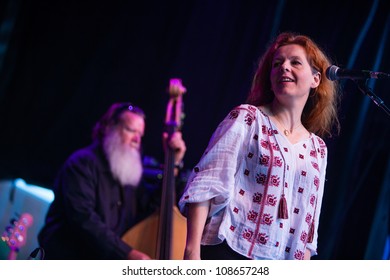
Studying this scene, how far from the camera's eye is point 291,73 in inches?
57.1

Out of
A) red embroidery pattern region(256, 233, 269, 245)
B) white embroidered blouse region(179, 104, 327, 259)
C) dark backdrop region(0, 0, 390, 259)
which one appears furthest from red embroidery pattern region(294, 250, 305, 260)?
dark backdrop region(0, 0, 390, 259)

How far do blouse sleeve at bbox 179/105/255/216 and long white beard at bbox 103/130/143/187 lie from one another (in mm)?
1559

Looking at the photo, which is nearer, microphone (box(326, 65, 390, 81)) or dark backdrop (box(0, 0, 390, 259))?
microphone (box(326, 65, 390, 81))

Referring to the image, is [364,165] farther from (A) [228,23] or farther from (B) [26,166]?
(B) [26,166]

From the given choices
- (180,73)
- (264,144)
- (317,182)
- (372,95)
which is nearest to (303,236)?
(317,182)

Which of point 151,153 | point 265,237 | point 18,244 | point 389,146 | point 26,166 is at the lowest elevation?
point 18,244

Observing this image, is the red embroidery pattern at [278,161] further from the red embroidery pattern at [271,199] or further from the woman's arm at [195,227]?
the woman's arm at [195,227]

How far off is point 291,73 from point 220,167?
1.23ft

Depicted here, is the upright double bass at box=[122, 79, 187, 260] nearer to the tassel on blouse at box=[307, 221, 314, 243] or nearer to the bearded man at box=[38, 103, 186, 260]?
the bearded man at box=[38, 103, 186, 260]

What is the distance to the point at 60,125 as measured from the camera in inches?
127

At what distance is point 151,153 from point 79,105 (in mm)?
556

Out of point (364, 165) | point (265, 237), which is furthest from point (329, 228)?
point (265, 237)

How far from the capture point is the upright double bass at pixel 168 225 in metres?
2.11

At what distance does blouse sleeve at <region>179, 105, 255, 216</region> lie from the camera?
1275 millimetres
